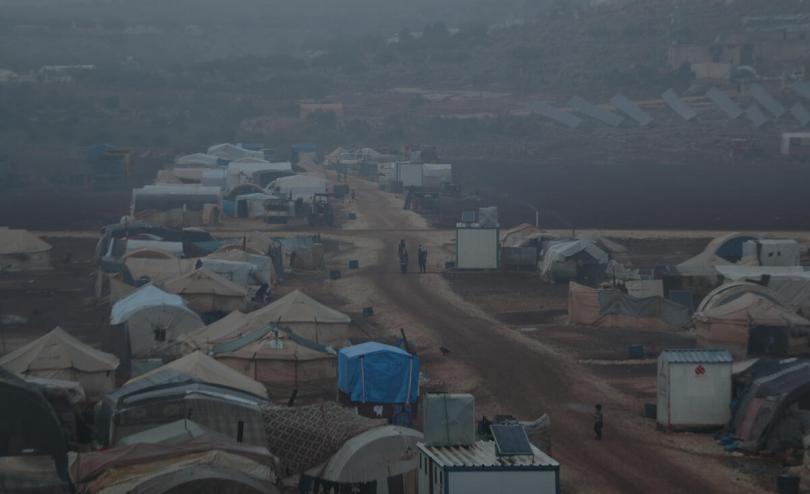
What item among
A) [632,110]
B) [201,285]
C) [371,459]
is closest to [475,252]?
[201,285]

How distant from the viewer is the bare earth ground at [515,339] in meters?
16.7

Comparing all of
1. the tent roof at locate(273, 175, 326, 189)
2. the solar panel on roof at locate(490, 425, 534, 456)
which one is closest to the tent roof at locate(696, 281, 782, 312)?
the solar panel on roof at locate(490, 425, 534, 456)

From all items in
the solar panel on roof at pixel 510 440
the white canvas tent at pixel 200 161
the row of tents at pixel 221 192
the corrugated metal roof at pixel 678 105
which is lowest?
the solar panel on roof at pixel 510 440

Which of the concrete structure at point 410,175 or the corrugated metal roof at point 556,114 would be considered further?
the corrugated metal roof at point 556,114

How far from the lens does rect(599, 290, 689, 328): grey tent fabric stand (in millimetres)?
25464

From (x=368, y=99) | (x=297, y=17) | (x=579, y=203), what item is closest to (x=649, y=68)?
(x=368, y=99)

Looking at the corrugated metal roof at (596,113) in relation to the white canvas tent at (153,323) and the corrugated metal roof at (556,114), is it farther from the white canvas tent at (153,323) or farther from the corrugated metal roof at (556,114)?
the white canvas tent at (153,323)

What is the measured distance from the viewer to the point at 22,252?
3300cm

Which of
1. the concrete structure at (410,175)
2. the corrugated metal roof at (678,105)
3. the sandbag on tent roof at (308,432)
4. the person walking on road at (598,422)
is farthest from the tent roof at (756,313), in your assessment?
the corrugated metal roof at (678,105)

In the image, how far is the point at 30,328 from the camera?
25.3 metres

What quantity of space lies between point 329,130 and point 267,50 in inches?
2805

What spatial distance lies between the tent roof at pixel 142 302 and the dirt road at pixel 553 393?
3.97 metres

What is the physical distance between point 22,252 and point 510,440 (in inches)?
843

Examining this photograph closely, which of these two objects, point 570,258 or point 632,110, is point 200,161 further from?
point 632,110
